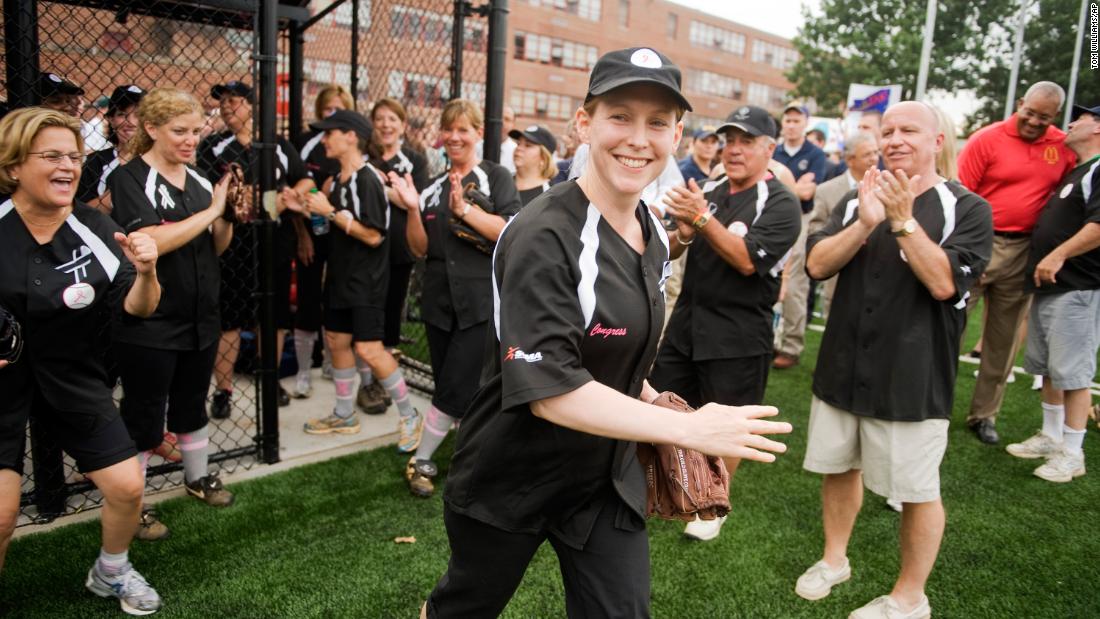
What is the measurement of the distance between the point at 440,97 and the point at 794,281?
13.5ft

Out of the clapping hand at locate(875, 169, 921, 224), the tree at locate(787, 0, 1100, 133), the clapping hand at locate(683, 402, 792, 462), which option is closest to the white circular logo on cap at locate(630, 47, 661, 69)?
the clapping hand at locate(683, 402, 792, 462)

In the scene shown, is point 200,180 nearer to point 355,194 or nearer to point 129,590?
point 355,194

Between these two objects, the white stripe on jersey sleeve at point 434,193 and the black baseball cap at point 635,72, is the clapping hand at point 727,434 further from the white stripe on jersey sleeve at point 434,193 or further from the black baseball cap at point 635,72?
the white stripe on jersey sleeve at point 434,193

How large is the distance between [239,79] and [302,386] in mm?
2341

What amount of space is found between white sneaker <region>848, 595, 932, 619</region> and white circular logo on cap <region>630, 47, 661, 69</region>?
2.54 meters

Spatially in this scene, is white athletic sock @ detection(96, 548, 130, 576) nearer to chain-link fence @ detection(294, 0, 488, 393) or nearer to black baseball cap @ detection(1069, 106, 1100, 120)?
chain-link fence @ detection(294, 0, 488, 393)

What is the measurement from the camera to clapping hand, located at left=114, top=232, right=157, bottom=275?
2.59 meters

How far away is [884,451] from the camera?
9.82ft

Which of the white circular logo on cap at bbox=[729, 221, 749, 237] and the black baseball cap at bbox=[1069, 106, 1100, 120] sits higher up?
the black baseball cap at bbox=[1069, 106, 1100, 120]

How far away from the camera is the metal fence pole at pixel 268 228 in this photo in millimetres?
3928

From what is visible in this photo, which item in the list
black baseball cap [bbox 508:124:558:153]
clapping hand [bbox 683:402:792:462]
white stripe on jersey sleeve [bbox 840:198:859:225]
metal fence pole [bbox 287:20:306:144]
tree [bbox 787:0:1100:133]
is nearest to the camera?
clapping hand [bbox 683:402:792:462]

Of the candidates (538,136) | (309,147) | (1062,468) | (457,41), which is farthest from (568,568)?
(309,147)

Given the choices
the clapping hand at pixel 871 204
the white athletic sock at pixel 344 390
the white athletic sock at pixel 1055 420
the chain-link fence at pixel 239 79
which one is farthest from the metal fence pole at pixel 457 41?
the white athletic sock at pixel 1055 420

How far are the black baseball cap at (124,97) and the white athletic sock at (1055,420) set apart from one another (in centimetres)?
625
